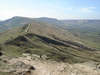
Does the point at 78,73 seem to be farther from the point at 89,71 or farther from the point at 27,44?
the point at 27,44

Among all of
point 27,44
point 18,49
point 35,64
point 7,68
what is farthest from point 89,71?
point 27,44

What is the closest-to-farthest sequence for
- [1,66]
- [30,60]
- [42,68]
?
1. [1,66]
2. [42,68]
3. [30,60]

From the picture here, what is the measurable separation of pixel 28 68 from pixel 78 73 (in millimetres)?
28342

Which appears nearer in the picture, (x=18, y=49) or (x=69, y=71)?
(x=69, y=71)

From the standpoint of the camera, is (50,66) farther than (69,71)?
Yes

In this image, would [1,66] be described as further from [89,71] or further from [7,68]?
[89,71]

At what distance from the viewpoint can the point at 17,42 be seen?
16350 cm

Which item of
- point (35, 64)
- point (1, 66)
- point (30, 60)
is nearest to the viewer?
point (1, 66)

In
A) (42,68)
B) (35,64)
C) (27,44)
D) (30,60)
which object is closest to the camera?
(42,68)

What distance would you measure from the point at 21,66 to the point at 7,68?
827 cm

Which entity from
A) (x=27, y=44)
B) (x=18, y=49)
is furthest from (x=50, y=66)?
(x=27, y=44)

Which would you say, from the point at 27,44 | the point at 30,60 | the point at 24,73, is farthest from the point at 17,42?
the point at 24,73

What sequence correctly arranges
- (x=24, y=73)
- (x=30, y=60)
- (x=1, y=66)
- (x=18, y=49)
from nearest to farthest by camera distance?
(x=24, y=73) < (x=1, y=66) < (x=30, y=60) < (x=18, y=49)

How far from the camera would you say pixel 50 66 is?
9688 cm
